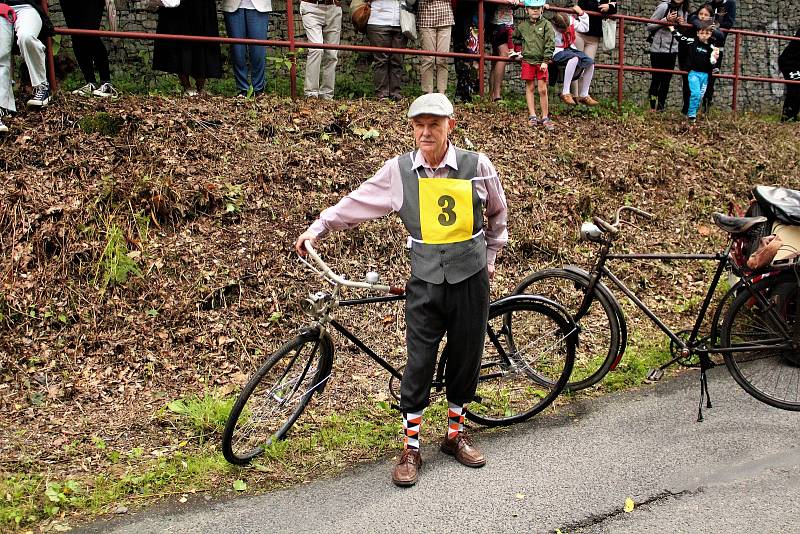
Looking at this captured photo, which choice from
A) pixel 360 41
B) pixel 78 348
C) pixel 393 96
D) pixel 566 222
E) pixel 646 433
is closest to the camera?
pixel 646 433

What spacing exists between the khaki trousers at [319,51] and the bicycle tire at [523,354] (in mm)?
4983

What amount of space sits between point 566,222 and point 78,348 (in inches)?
193

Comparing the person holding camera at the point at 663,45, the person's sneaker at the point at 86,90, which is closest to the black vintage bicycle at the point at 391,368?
the person's sneaker at the point at 86,90

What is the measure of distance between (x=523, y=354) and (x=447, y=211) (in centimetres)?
147

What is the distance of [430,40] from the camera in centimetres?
941

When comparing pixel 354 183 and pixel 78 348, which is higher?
pixel 354 183

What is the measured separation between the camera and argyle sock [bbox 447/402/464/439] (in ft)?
14.4

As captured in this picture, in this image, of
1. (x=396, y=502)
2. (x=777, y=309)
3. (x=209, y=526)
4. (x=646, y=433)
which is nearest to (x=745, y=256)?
(x=777, y=309)

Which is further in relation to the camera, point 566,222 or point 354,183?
point 566,222

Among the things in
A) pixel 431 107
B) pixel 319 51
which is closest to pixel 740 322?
pixel 431 107

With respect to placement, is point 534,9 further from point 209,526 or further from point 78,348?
point 209,526

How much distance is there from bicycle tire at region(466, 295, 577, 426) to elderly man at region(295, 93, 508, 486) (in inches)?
21.7

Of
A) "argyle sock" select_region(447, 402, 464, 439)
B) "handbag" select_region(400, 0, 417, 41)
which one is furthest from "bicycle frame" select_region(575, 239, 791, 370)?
"handbag" select_region(400, 0, 417, 41)

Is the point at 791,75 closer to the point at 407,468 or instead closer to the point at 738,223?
the point at 738,223
